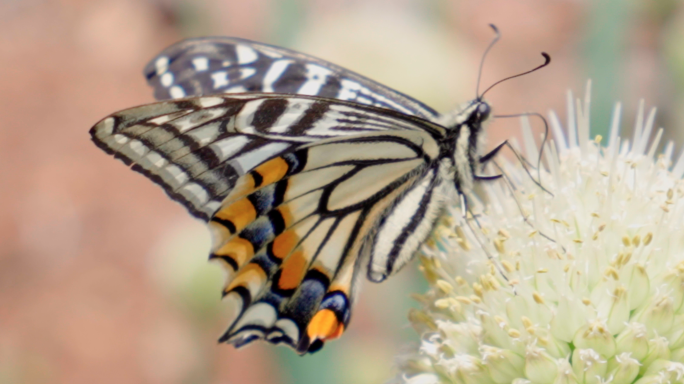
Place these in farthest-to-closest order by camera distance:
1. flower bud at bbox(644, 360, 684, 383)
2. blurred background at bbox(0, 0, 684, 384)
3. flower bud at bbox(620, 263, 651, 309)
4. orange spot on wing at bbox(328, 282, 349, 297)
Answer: blurred background at bbox(0, 0, 684, 384)
orange spot on wing at bbox(328, 282, 349, 297)
flower bud at bbox(620, 263, 651, 309)
flower bud at bbox(644, 360, 684, 383)

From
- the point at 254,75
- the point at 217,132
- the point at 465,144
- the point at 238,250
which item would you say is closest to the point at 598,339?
the point at 465,144

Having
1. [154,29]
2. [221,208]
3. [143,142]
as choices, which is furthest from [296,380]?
[154,29]

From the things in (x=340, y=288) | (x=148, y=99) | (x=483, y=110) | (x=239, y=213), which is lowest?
(x=340, y=288)

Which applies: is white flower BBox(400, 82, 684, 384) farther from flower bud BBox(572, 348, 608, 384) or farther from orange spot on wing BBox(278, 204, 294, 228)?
orange spot on wing BBox(278, 204, 294, 228)

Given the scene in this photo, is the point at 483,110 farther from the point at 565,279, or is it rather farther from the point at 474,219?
the point at 565,279

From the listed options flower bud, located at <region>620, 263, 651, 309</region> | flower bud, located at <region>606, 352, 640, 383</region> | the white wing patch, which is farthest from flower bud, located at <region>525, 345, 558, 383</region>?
the white wing patch

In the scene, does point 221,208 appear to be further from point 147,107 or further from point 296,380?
point 296,380
